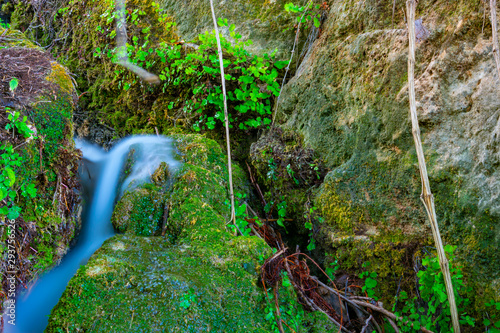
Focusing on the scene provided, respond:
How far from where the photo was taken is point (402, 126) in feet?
9.73

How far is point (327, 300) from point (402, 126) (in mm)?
1754

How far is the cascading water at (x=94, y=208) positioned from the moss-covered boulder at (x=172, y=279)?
19.9 inches

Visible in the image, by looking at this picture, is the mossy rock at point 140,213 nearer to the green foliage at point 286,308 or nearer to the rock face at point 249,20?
the green foliage at point 286,308

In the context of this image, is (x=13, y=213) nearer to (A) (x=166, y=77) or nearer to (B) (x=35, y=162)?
(B) (x=35, y=162)

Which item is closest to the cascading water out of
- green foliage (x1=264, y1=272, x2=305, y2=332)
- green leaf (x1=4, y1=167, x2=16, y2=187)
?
green leaf (x1=4, y1=167, x2=16, y2=187)

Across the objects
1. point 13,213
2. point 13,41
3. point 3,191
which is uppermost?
point 13,41

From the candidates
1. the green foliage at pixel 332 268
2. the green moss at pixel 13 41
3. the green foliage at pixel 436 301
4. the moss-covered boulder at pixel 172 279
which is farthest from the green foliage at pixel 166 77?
the green foliage at pixel 436 301

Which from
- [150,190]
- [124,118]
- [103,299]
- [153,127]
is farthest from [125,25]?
[103,299]

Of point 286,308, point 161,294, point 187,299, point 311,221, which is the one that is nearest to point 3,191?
point 161,294

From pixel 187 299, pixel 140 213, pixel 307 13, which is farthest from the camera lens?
pixel 307 13

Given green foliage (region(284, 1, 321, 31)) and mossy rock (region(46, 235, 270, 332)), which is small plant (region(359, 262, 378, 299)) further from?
green foliage (region(284, 1, 321, 31))

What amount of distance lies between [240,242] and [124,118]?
406cm

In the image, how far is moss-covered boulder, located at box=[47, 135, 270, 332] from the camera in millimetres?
1954

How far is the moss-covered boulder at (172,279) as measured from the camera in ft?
6.41
